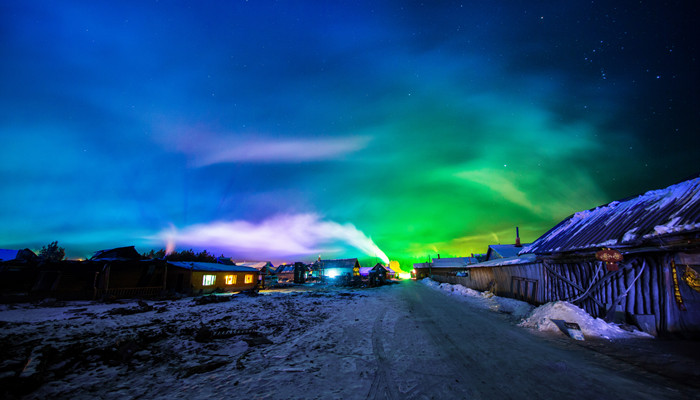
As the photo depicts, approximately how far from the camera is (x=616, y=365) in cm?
650

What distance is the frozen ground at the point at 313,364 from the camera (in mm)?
5348

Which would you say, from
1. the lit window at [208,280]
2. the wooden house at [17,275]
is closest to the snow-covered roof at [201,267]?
the lit window at [208,280]

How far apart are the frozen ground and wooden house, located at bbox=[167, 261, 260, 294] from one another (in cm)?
1924

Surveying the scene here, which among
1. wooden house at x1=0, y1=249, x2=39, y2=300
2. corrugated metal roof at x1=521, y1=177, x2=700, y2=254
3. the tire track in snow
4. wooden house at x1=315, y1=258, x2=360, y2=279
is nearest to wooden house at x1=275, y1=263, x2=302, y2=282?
wooden house at x1=315, y1=258, x2=360, y2=279

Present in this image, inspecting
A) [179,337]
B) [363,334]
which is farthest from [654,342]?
[179,337]

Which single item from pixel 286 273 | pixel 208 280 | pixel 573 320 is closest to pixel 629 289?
pixel 573 320

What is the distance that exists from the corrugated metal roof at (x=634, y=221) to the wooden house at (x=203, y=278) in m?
35.4

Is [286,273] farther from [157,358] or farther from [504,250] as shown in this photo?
[157,358]

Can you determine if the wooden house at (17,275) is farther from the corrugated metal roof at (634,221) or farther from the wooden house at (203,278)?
the corrugated metal roof at (634,221)

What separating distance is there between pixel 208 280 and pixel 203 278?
1.01 metres

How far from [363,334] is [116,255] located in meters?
33.7

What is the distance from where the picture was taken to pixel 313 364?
7.05 m

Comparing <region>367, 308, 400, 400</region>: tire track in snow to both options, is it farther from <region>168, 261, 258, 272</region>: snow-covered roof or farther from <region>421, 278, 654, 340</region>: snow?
<region>168, 261, 258, 272</region>: snow-covered roof

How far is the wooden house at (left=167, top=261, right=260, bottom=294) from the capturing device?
30469mm
